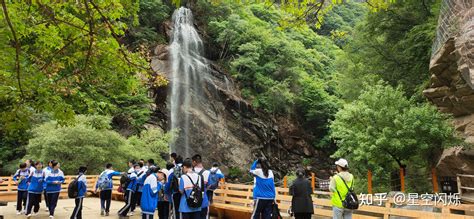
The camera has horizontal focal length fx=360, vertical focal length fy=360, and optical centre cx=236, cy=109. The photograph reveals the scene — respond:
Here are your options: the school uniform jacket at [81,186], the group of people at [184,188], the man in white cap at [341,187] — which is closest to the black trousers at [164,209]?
the group of people at [184,188]

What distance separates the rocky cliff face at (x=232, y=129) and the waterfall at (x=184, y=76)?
0.37 meters

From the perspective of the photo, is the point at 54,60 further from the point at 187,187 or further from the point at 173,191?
the point at 173,191

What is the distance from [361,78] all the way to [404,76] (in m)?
2.31

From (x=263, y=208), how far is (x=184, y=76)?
2016 centimetres

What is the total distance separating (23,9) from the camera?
16.3 feet

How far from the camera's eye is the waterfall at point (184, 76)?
953 inches

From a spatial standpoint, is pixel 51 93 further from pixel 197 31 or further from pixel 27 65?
pixel 197 31

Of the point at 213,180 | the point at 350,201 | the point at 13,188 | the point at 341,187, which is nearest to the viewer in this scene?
the point at 350,201

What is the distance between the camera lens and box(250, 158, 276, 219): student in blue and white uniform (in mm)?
6820

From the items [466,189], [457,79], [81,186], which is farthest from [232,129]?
[81,186]

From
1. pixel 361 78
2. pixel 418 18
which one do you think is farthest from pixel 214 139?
pixel 418 18

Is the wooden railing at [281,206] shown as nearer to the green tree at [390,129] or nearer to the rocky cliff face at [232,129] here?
the green tree at [390,129]

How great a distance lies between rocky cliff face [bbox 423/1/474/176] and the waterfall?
14581 mm

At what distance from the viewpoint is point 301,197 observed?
6.32 m
